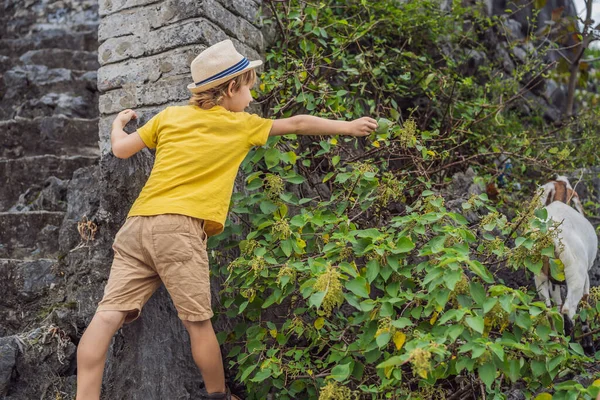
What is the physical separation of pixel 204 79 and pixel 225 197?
0.52 meters

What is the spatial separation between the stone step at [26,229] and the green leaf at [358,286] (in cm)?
226

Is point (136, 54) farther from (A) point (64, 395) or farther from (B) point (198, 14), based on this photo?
(A) point (64, 395)

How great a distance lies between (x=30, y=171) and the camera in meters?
4.84

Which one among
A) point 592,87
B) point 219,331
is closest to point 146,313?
point 219,331

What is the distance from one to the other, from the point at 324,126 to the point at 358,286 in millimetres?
751

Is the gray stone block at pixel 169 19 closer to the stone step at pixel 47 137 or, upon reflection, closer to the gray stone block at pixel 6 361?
the stone step at pixel 47 137

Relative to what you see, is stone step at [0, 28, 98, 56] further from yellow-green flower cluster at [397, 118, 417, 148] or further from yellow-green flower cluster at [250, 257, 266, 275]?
yellow-green flower cluster at [250, 257, 266, 275]

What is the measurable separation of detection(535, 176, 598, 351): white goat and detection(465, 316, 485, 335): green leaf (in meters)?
0.92

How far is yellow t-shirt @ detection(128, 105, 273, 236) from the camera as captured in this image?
2887 millimetres

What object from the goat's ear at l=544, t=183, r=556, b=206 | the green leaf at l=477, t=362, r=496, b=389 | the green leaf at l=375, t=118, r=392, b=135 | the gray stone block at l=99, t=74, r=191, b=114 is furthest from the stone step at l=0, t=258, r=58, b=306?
the goat's ear at l=544, t=183, r=556, b=206

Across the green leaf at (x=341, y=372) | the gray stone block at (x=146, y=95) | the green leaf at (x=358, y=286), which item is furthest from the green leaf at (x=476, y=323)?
the gray stone block at (x=146, y=95)

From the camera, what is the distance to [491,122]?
4.94m

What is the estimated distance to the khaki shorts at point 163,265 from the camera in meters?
2.83

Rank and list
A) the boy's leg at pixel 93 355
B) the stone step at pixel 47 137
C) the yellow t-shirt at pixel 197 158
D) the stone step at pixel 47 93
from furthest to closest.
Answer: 1. the stone step at pixel 47 93
2. the stone step at pixel 47 137
3. the yellow t-shirt at pixel 197 158
4. the boy's leg at pixel 93 355
